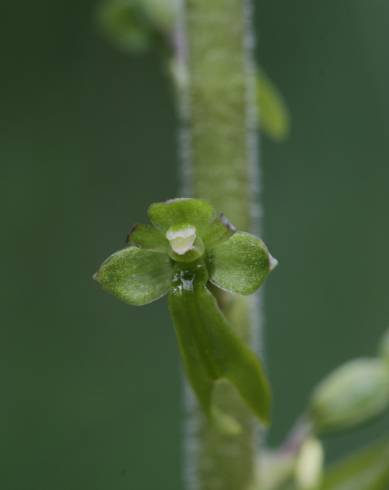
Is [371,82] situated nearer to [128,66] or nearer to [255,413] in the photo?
[128,66]

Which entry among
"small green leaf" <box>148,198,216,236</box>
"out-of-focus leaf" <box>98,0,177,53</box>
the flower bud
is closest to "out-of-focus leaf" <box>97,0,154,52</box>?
"out-of-focus leaf" <box>98,0,177,53</box>

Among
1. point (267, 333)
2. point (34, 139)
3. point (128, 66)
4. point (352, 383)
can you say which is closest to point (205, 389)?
point (352, 383)

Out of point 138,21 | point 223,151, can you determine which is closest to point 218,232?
point 223,151

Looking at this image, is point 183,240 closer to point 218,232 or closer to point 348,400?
point 218,232

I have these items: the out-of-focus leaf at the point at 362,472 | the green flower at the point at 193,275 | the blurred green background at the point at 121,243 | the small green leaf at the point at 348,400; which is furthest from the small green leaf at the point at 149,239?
the blurred green background at the point at 121,243

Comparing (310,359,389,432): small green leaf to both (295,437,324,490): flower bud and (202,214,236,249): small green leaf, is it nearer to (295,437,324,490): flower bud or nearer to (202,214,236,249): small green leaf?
(295,437,324,490): flower bud

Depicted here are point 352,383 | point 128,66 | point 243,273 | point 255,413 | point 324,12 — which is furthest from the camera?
point 128,66

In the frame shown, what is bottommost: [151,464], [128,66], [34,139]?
[151,464]
